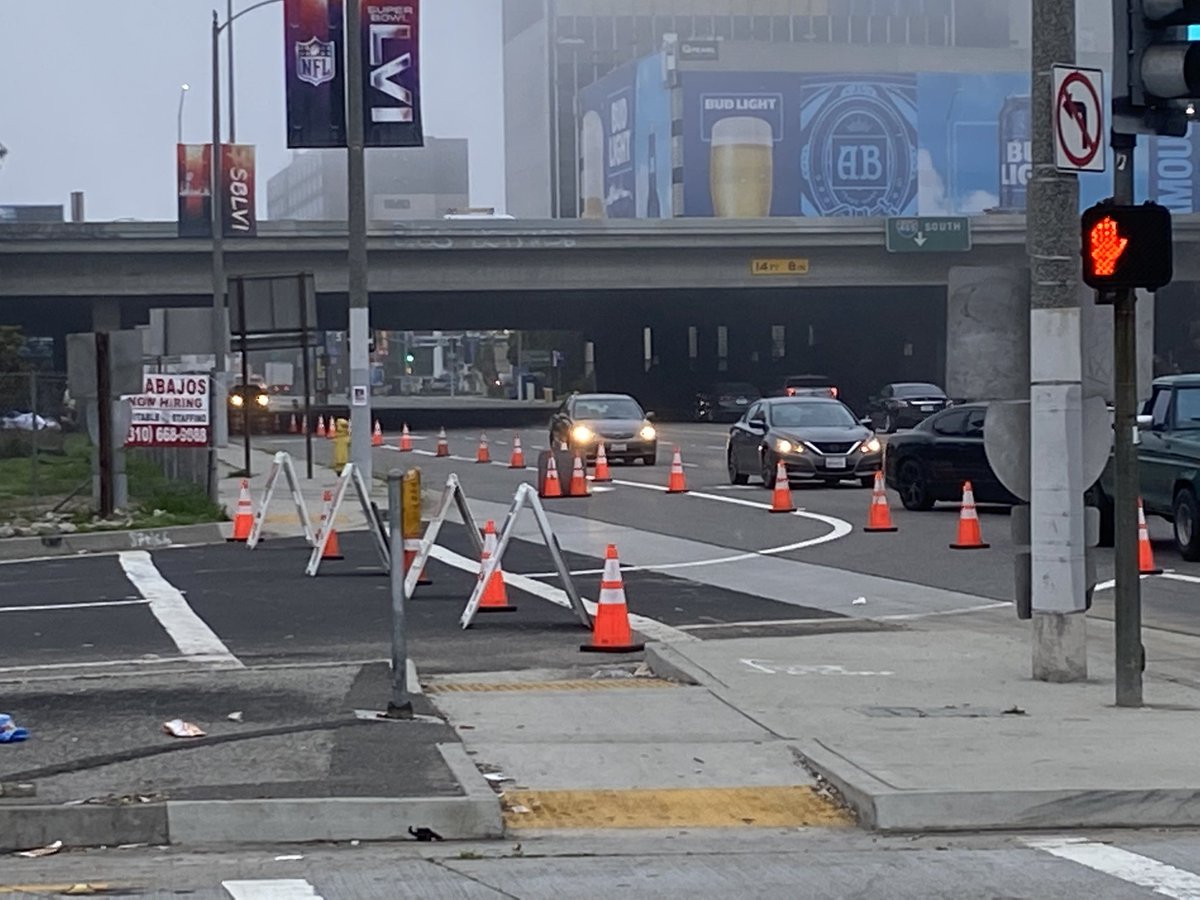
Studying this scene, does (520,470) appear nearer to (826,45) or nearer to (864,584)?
(864,584)

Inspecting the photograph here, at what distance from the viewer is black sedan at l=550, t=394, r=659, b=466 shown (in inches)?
1523

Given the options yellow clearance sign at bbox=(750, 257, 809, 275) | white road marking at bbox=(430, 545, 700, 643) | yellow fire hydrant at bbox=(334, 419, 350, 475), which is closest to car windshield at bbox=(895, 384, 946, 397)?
yellow clearance sign at bbox=(750, 257, 809, 275)

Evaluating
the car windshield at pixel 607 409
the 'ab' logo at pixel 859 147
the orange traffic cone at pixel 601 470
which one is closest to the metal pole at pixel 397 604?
the orange traffic cone at pixel 601 470

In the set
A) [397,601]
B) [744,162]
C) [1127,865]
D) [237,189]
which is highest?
[744,162]

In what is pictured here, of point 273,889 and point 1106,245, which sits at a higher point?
point 1106,245

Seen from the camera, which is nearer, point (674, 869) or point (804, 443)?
point (674, 869)

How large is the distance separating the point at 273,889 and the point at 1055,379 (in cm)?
603

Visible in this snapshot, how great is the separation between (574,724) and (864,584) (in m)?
8.42

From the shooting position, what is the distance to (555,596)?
56.5 ft

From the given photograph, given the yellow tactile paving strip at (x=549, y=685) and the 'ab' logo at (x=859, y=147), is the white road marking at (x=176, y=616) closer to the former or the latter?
the yellow tactile paving strip at (x=549, y=685)

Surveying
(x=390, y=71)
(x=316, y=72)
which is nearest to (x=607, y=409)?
(x=390, y=71)

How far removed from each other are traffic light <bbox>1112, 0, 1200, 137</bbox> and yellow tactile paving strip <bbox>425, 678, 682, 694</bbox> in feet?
14.0

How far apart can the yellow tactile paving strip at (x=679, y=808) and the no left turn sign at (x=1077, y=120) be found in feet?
13.9

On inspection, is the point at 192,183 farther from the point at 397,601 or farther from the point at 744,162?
the point at 744,162
